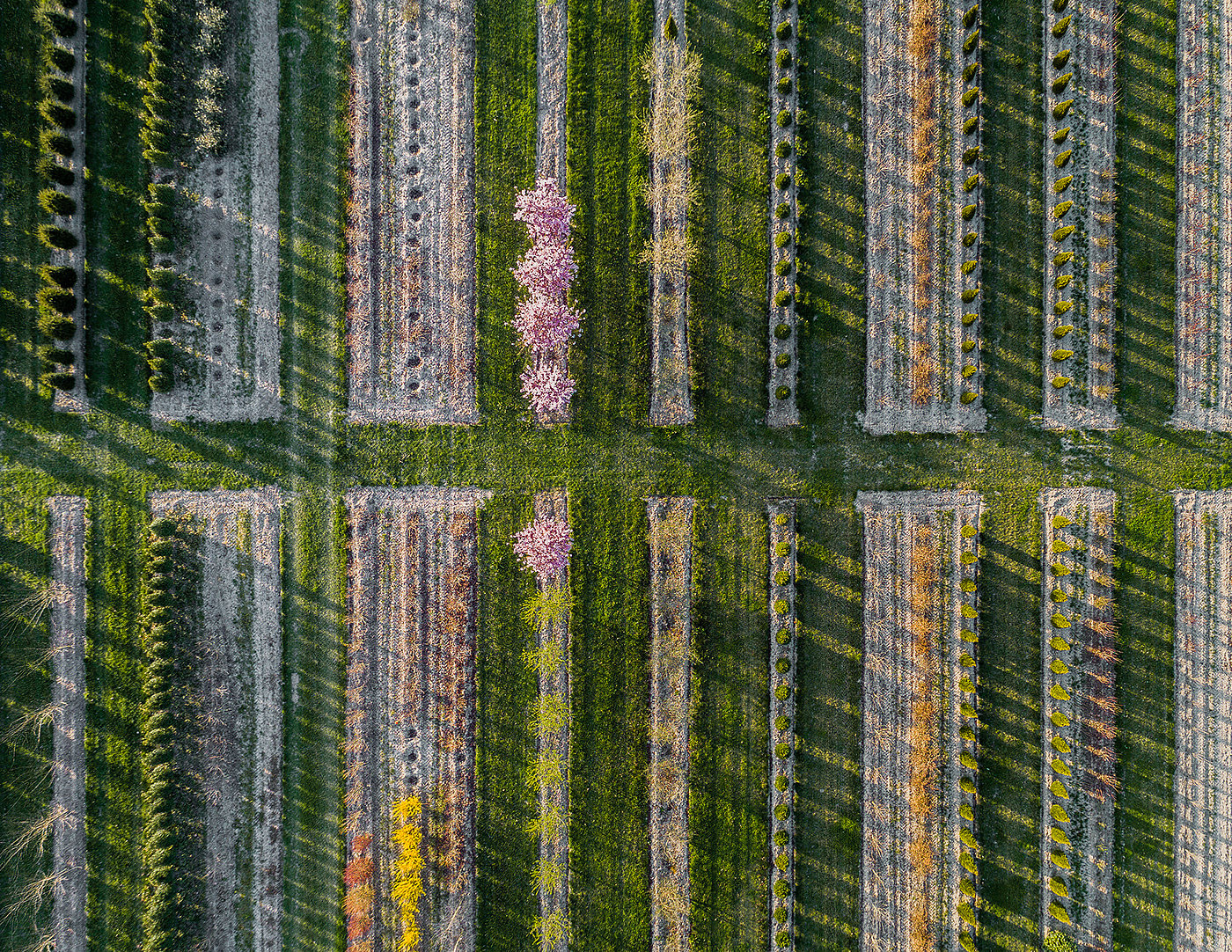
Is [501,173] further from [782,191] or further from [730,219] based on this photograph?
[782,191]

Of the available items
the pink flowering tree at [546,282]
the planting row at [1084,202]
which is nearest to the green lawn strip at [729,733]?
the pink flowering tree at [546,282]

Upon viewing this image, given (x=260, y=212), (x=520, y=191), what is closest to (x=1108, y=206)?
(x=520, y=191)

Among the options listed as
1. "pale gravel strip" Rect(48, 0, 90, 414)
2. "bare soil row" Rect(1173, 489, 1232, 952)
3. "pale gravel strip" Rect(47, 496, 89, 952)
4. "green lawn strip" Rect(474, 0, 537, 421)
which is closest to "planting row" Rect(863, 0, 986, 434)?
"bare soil row" Rect(1173, 489, 1232, 952)

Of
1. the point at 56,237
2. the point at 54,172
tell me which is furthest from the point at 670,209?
the point at 54,172

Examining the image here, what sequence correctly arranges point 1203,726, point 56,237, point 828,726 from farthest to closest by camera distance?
point 828,726 → point 1203,726 → point 56,237

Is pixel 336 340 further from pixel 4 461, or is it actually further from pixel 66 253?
pixel 4 461

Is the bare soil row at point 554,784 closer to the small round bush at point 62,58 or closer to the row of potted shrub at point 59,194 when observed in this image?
the row of potted shrub at point 59,194
